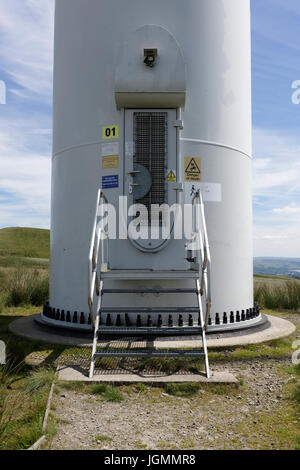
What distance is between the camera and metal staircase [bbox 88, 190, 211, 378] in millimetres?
4582

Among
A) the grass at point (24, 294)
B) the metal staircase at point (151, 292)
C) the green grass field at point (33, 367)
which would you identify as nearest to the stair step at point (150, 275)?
the metal staircase at point (151, 292)

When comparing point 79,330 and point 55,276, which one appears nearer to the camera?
point 79,330

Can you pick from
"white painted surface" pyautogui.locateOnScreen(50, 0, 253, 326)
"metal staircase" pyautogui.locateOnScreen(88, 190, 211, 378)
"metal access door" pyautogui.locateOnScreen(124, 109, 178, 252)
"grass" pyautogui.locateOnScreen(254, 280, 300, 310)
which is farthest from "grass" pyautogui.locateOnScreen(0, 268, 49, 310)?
"grass" pyautogui.locateOnScreen(254, 280, 300, 310)

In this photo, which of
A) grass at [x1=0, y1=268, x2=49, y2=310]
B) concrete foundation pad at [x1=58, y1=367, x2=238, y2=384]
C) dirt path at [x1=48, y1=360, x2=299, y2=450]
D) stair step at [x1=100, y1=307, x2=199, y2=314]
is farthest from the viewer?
grass at [x1=0, y1=268, x2=49, y2=310]

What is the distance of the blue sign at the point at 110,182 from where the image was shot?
608cm

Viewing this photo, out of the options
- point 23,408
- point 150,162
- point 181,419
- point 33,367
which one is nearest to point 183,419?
point 181,419

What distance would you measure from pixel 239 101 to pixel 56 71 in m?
3.10

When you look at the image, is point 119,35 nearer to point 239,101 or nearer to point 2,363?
point 239,101

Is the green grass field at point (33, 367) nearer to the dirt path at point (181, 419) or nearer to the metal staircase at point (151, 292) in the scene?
the dirt path at point (181, 419)

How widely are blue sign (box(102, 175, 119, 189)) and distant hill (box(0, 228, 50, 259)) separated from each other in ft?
132

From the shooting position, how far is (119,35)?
6.20 m

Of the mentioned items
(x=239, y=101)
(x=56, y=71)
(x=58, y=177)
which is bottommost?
(x=58, y=177)

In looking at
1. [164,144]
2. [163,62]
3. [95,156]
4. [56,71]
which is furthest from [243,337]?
[56,71]

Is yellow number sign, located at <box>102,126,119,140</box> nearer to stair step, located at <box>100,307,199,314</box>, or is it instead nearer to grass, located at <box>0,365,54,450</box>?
stair step, located at <box>100,307,199,314</box>
